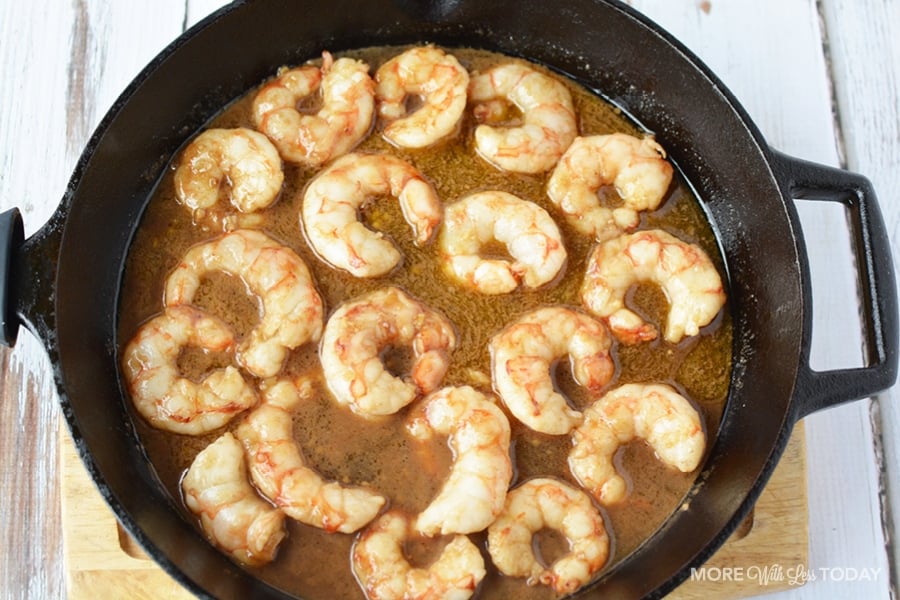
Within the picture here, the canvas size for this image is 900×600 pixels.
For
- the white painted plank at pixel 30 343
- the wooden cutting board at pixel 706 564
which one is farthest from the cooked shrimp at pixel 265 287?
the white painted plank at pixel 30 343

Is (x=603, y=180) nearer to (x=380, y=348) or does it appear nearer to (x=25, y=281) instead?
(x=380, y=348)

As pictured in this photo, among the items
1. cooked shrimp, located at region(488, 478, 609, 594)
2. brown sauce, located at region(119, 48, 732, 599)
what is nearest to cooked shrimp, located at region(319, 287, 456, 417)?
brown sauce, located at region(119, 48, 732, 599)

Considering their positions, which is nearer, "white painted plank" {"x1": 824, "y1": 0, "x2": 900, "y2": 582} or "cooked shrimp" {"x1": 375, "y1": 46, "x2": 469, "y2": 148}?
"cooked shrimp" {"x1": 375, "y1": 46, "x2": 469, "y2": 148}

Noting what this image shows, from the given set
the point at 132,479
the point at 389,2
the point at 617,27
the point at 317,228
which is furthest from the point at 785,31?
the point at 132,479

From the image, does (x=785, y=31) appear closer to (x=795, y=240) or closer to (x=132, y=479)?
(x=795, y=240)

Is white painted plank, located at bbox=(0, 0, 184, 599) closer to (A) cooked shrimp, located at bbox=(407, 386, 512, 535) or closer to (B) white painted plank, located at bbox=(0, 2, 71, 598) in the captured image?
(B) white painted plank, located at bbox=(0, 2, 71, 598)

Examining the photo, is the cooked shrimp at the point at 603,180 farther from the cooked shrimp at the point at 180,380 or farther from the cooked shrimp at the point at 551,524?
the cooked shrimp at the point at 180,380
